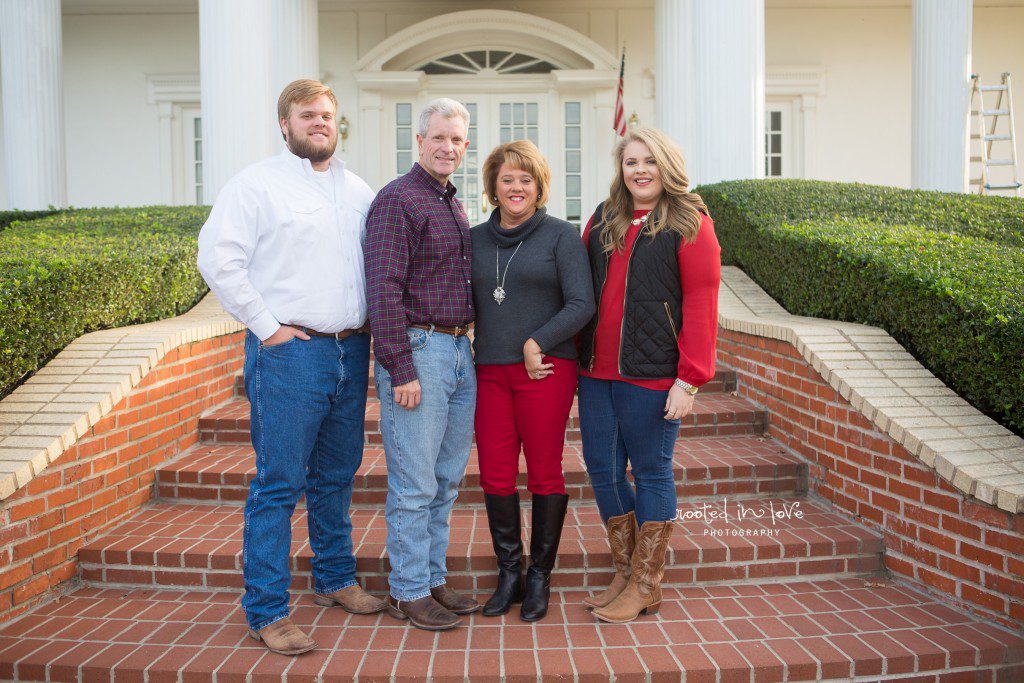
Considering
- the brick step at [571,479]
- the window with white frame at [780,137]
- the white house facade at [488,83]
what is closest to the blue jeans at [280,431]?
the brick step at [571,479]

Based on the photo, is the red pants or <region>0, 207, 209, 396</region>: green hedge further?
<region>0, 207, 209, 396</region>: green hedge

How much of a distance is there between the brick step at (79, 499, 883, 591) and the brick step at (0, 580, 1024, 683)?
0.15 metres

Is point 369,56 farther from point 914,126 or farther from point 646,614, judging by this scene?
point 646,614

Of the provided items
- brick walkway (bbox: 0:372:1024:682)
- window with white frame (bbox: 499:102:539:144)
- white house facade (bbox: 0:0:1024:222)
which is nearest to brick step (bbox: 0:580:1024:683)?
brick walkway (bbox: 0:372:1024:682)

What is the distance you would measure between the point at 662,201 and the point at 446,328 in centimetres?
100

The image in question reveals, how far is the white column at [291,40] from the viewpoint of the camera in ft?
26.5

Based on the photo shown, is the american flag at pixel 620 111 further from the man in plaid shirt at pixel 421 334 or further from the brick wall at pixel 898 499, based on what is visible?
the man in plaid shirt at pixel 421 334

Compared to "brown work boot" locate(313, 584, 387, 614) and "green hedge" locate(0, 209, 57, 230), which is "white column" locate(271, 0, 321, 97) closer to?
"green hedge" locate(0, 209, 57, 230)

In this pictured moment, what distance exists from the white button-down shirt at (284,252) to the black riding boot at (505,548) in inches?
37.1

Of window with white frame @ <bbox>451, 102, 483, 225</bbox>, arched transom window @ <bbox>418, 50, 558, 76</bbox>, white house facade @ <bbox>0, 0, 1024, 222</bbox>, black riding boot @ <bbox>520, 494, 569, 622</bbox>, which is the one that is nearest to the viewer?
black riding boot @ <bbox>520, 494, 569, 622</bbox>

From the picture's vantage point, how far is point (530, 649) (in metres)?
2.78

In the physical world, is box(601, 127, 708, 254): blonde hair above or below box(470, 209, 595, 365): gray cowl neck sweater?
above

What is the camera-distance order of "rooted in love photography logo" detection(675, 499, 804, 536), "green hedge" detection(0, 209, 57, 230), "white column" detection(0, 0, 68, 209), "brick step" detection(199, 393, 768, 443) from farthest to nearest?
"white column" detection(0, 0, 68, 209)
"green hedge" detection(0, 209, 57, 230)
"brick step" detection(199, 393, 768, 443)
"rooted in love photography logo" detection(675, 499, 804, 536)

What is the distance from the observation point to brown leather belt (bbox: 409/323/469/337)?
2852mm
